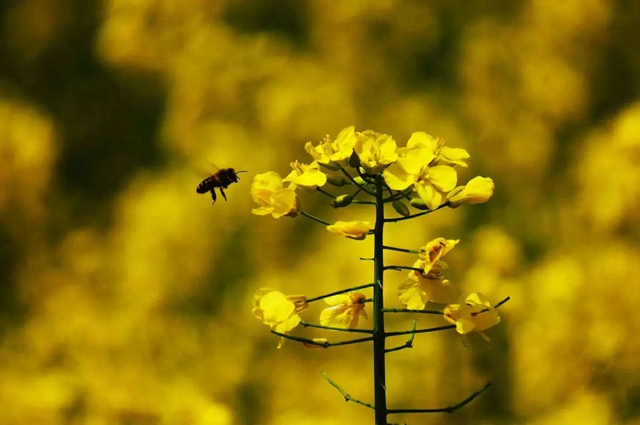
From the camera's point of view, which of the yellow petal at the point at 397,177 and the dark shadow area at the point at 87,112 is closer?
the yellow petal at the point at 397,177

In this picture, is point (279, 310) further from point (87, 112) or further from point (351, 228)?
point (87, 112)

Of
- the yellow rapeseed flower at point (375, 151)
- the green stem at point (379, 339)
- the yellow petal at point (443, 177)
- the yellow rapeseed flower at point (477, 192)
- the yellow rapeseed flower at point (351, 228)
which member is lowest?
the green stem at point (379, 339)

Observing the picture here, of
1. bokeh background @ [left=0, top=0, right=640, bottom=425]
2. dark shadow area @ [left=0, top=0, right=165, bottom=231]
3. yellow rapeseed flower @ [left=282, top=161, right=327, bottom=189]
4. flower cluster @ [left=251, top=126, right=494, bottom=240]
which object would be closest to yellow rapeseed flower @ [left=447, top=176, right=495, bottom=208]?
flower cluster @ [left=251, top=126, right=494, bottom=240]

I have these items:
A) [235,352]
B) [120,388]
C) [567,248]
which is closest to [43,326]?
[120,388]

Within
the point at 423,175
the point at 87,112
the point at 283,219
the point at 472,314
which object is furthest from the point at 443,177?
the point at 87,112

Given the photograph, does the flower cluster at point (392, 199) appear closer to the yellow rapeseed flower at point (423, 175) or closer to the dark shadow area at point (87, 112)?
the yellow rapeseed flower at point (423, 175)

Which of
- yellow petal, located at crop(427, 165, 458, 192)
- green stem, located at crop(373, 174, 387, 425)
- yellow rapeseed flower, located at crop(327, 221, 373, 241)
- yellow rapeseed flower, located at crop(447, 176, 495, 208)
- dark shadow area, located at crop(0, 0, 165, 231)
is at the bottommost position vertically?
green stem, located at crop(373, 174, 387, 425)

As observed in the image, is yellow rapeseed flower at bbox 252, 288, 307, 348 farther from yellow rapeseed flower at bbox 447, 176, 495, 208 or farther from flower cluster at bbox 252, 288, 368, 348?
yellow rapeseed flower at bbox 447, 176, 495, 208

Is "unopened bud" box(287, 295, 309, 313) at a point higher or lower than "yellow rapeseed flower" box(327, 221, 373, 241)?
lower

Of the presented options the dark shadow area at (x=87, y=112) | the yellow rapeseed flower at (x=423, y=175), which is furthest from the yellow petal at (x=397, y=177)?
the dark shadow area at (x=87, y=112)
